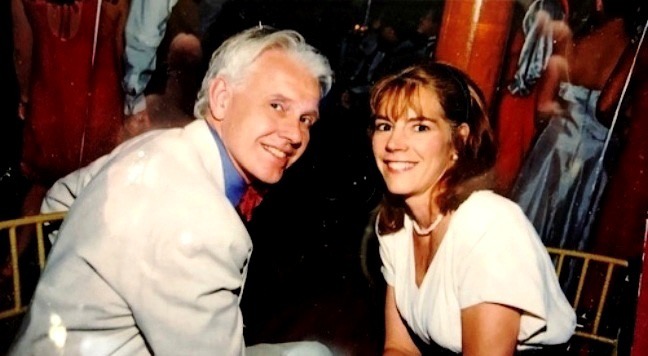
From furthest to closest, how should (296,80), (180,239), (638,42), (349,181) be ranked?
(638,42) < (349,181) < (296,80) < (180,239)

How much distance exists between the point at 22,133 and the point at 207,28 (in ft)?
1.83

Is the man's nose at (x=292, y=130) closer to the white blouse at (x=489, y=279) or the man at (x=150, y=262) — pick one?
the man at (x=150, y=262)

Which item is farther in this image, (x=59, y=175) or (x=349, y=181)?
(x=349, y=181)

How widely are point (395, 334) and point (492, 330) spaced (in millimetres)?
345

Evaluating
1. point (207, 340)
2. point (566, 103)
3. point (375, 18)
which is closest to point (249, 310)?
point (207, 340)

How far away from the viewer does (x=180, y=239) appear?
2.35 ft

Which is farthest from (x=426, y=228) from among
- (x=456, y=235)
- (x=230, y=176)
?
(x=230, y=176)

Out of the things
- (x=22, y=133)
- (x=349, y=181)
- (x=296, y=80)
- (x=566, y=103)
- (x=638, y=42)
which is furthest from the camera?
(x=566, y=103)

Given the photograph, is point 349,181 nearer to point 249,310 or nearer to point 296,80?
point 296,80

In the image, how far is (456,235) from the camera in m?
1.00

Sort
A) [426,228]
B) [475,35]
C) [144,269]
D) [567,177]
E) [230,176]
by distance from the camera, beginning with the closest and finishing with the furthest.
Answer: [144,269] → [230,176] → [426,228] → [475,35] → [567,177]

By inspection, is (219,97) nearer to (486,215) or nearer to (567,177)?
(486,215)

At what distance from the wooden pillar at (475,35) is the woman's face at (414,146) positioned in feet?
0.99

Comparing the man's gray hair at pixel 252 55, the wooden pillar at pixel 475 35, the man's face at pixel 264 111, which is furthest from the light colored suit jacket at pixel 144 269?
the wooden pillar at pixel 475 35
